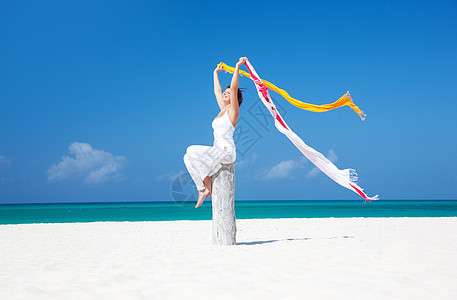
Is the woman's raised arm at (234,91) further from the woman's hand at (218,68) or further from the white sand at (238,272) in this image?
the white sand at (238,272)

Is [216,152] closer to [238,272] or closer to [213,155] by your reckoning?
[213,155]

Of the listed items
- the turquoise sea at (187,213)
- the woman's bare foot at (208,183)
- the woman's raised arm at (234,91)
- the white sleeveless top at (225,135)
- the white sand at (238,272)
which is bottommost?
the turquoise sea at (187,213)

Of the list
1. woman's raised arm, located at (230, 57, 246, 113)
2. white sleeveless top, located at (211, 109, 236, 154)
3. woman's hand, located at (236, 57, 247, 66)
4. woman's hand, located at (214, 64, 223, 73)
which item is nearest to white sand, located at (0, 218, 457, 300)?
white sleeveless top, located at (211, 109, 236, 154)

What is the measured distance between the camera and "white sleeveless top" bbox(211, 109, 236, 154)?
5776mm

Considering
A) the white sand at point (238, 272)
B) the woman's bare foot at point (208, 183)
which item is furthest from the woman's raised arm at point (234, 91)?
the white sand at point (238, 272)

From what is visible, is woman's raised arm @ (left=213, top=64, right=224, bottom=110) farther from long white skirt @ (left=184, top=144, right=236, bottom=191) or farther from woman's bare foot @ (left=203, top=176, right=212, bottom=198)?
woman's bare foot @ (left=203, top=176, right=212, bottom=198)

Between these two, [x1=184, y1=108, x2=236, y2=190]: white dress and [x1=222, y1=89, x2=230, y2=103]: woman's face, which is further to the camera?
[x1=222, y1=89, x2=230, y2=103]: woman's face

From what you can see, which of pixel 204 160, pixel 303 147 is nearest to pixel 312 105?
pixel 303 147

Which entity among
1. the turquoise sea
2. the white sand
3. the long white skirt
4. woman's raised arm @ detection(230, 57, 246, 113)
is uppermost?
woman's raised arm @ detection(230, 57, 246, 113)

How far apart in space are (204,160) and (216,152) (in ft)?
0.71

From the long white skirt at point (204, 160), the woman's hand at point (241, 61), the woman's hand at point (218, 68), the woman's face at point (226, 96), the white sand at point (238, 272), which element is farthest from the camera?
the woman's hand at point (218, 68)

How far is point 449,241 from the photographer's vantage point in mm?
6289

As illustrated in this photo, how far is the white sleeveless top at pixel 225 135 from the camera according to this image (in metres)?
5.78

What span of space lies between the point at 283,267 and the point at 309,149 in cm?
258
